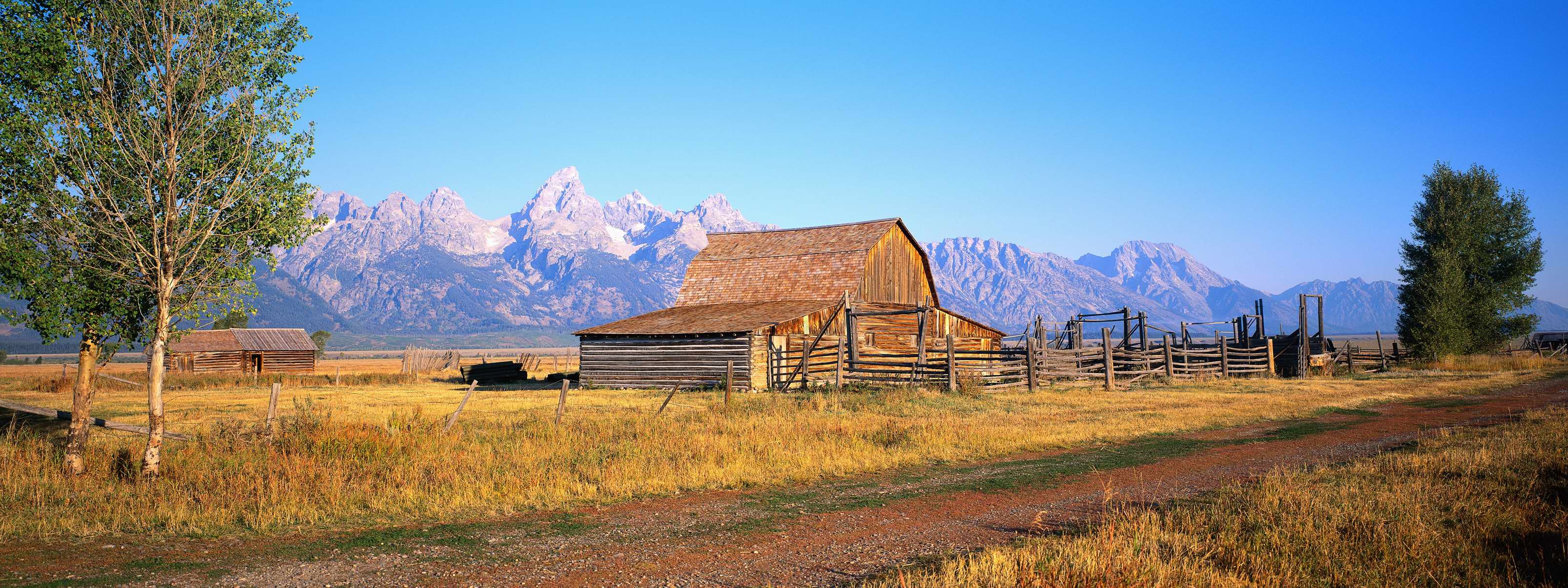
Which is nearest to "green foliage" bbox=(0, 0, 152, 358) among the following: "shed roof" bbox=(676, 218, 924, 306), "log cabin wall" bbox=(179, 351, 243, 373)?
"shed roof" bbox=(676, 218, 924, 306)

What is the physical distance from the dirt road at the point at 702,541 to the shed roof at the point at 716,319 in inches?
788

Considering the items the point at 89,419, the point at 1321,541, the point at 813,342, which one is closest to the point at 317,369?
the point at 813,342

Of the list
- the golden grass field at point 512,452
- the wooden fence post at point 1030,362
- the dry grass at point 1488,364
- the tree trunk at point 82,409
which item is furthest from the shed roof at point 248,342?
the dry grass at point 1488,364

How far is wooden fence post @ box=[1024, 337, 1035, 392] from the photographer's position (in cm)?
2888

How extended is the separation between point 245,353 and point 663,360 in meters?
39.2

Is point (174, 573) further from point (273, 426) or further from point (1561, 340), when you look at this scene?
point (1561, 340)

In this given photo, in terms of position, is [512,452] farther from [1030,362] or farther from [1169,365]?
[1169,365]

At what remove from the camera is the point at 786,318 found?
1299 inches

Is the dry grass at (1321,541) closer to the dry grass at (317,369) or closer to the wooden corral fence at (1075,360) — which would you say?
the wooden corral fence at (1075,360)

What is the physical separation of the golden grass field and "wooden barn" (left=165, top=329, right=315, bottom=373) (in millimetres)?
35262

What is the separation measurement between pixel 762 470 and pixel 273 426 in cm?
791

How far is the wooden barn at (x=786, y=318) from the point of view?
3247 cm

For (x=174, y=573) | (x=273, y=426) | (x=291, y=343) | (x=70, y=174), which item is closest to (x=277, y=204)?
(x=70, y=174)

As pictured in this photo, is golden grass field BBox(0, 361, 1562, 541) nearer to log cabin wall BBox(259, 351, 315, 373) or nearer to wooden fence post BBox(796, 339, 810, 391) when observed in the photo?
wooden fence post BBox(796, 339, 810, 391)
